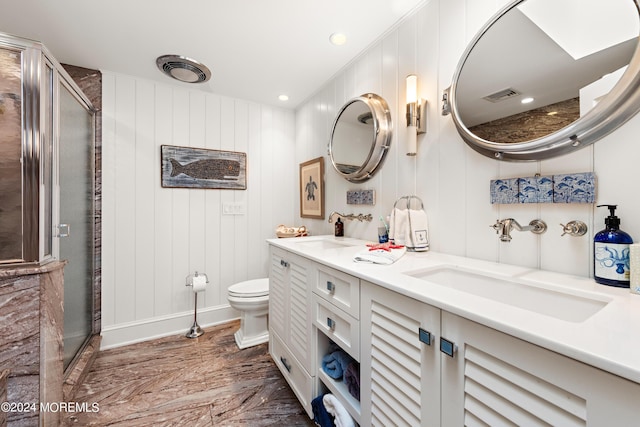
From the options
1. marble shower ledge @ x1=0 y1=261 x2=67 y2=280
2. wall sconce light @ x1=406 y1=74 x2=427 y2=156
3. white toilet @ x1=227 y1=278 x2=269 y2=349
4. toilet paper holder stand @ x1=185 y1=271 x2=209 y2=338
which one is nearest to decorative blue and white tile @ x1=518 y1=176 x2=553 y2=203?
wall sconce light @ x1=406 y1=74 x2=427 y2=156

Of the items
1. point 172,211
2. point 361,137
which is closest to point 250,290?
point 172,211

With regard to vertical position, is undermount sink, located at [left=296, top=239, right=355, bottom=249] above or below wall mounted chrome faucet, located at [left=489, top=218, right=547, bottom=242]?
below

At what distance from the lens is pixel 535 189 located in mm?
1032

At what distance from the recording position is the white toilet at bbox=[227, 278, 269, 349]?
217cm

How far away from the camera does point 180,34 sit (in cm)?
178

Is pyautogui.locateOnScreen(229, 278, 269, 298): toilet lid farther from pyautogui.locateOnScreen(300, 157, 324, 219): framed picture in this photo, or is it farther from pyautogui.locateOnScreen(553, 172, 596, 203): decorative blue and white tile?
pyautogui.locateOnScreen(553, 172, 596, 203): decorative blue and white tile

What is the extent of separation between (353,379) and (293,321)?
1.68 feet

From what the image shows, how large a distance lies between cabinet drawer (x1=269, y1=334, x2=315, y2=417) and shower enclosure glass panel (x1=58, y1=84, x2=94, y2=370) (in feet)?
4.30

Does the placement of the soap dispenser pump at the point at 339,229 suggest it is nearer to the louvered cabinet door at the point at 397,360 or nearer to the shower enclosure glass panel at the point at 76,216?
the louvered cabinet door at the point at 397,360

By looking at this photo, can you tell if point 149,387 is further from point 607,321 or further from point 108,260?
point 607,321

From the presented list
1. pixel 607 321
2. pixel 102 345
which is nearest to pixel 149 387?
pixel 102 345

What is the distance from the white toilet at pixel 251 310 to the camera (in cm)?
217

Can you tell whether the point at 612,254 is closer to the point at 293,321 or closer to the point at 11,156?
the point at 293,321

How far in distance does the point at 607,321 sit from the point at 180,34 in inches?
95.2
